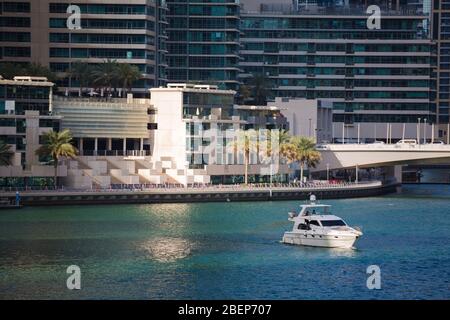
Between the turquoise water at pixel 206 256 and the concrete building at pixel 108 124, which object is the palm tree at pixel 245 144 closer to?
the concrete building at pixel 108 124

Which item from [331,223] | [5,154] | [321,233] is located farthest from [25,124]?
[321,233]

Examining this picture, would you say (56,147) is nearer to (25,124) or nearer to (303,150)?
(25,124)

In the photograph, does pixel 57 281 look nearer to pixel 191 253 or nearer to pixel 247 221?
pixel 191 253

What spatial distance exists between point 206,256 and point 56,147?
207 feet

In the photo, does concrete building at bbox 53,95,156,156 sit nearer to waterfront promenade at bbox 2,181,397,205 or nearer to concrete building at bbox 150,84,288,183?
concrete building at bbox 150,84,288,183

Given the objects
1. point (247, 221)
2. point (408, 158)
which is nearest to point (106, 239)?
point (247, 221)

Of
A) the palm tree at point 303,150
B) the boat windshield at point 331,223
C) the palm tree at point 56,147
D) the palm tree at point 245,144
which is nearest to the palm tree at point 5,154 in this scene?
the palm tree at point 56,147

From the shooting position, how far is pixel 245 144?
189000 millimetres

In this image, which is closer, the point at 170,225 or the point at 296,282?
the point at 296,282

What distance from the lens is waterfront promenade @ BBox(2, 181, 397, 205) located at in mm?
164250

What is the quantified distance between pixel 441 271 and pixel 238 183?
290ft

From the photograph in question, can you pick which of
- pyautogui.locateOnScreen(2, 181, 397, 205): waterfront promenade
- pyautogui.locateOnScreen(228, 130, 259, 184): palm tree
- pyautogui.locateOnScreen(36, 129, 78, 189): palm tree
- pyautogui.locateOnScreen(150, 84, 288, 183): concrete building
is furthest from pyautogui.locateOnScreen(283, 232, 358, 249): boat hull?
pyautogui.locateOnScreen(228, 130, 259, 184): palm tree

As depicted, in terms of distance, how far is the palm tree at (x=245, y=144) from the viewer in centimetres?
18896

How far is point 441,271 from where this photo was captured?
347ft
